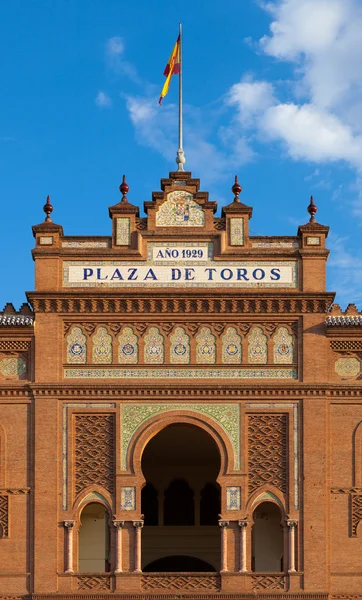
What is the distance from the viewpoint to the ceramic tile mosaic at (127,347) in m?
31.0

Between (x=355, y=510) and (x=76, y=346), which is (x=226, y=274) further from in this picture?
(x=355, y=510)

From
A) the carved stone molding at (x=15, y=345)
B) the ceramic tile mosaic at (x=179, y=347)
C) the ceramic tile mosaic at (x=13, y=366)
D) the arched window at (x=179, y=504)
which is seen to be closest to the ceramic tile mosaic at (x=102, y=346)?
the ceramic tile mosaic at (x=179, y=347)

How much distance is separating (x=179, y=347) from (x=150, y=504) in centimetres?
767

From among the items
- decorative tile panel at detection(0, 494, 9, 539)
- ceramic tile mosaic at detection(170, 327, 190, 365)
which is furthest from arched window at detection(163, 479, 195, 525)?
decorative tile panel at detection(0, 494, 9, 539)

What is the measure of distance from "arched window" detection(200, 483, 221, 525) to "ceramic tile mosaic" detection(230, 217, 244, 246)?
8.88 metres

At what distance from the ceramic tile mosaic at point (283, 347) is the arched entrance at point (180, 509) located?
563 centimetres

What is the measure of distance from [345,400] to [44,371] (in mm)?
7582

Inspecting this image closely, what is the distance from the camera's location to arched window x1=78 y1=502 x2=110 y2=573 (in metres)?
32.6

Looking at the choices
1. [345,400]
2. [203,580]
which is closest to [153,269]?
[345,400]

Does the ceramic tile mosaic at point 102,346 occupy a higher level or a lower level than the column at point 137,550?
higher

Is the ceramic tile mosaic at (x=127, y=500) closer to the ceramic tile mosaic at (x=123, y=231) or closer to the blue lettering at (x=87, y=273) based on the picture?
the blue lettering at (x=87, y=273)

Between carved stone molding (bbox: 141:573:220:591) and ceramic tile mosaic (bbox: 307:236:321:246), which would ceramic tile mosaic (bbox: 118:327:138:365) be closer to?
ceramic tile mosaic (bbox: 307:236:321:246)

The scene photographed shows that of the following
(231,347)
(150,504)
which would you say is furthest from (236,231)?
(150,504)

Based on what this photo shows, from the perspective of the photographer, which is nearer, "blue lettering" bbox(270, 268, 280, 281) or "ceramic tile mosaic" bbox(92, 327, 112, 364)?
"ceramic tile mosaic" bbox(92, 327, 112, 364)
